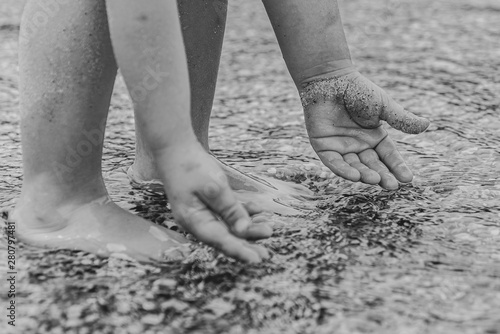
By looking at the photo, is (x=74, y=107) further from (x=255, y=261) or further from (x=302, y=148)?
(x=302, y=148)

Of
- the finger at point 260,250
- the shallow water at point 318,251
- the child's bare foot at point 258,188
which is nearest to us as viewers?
the shallow water at point 318,251

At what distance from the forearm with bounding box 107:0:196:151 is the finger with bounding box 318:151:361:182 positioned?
0.62 m

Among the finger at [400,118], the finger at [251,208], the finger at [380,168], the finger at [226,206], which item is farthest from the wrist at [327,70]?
the finger at [226,206]

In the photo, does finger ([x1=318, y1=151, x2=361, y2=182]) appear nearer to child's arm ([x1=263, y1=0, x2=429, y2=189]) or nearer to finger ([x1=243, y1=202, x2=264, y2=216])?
child's arm ([x1=263, y1=0, x2=429, y2=189])

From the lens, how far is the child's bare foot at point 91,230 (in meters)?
1.76

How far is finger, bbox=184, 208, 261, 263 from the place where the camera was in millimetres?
1552

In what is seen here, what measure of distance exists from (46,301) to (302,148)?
1.22 metres

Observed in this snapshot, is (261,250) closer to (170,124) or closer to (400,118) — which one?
(170,124)

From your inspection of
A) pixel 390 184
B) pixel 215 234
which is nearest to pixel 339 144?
pixel 390 184

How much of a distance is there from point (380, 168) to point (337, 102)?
210 mm

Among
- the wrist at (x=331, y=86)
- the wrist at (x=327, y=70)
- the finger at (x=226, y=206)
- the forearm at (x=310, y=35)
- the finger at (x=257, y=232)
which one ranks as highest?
the forearm at (x=310, y=35)

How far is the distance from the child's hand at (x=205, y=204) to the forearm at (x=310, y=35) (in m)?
0.65

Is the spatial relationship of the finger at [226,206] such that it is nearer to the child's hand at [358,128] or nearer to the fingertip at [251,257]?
the fingertip at [251,257]

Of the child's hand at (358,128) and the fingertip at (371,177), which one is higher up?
the child's hand at (358,128)
